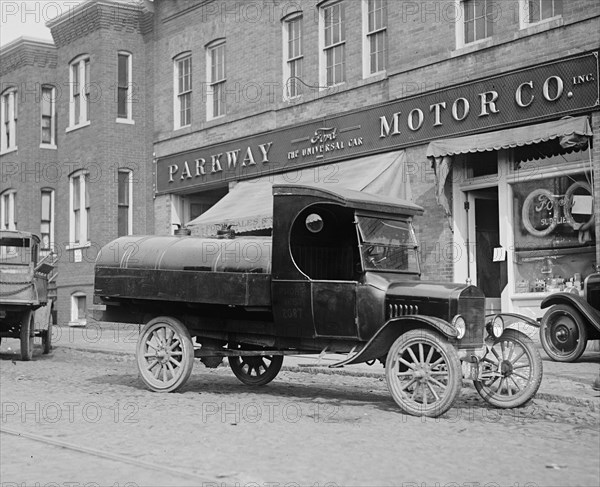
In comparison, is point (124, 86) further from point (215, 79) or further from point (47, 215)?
point (47, 215)

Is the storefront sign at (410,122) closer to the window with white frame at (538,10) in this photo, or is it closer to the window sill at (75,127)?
the window with white frame at (538,10)

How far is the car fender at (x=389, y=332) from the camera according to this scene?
8.00 meters

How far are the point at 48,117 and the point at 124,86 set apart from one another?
20.4 feet

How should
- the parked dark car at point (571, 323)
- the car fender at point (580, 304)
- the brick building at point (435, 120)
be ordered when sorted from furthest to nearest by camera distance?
the brick building at point (435, 120) → the parked dark car at point (571, 323) → the car fender at point (580, 304)

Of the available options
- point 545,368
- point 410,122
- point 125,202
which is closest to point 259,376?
point 545,368

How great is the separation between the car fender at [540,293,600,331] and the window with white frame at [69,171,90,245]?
653 inches

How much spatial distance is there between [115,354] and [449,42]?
8658 millimetres

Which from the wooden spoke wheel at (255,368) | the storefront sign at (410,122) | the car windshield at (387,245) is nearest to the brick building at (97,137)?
the storefront sign at (410,122)

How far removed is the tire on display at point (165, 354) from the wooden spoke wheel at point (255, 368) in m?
0.79

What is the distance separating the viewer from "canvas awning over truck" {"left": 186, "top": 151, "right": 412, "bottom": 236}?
1638 centimetres

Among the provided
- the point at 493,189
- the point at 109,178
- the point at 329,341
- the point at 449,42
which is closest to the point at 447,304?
the point at 329,341

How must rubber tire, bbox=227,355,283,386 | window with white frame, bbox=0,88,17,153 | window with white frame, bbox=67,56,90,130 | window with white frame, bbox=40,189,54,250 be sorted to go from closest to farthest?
rubber tire, bbox=227,355,283,386 → window with white frame, bbox=67,56,90,130 → window with white frame, bbox=40,189,54,250 → window with white frame, bbox=0,88,17,153

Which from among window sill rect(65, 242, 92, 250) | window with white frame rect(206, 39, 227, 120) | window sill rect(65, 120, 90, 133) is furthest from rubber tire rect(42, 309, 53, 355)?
window sill rect(65, 120, 90, 133)

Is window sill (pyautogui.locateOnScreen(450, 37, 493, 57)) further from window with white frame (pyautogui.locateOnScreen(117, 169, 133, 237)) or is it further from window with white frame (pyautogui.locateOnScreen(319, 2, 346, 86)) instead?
window with white frame (pyautogui.locateOnScreen(117, 169, 133, 237))
